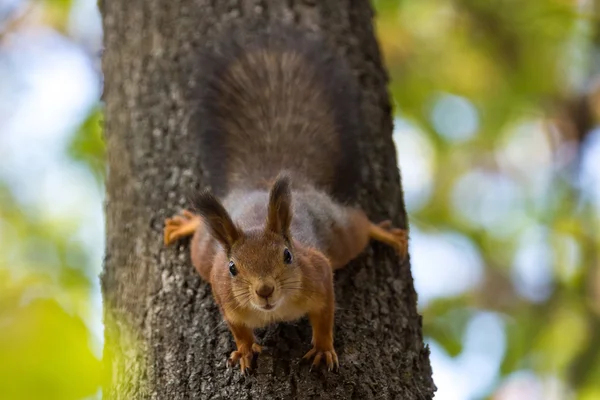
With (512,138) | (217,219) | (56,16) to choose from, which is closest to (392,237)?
(217,219)

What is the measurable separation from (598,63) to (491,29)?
101 centimetres

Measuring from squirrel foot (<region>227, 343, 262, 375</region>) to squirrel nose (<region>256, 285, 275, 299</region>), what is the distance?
197 mm

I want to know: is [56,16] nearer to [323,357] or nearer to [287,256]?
[287,256]

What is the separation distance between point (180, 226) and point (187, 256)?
0.17 m

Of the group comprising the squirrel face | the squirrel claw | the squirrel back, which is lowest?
the squirrel claw

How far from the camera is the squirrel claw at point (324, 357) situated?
278 centimetres

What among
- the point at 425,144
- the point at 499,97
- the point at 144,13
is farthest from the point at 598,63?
the point at 144,13

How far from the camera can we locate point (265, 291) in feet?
9.58

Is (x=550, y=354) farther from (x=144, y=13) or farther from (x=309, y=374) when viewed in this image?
(x=144, y=13)

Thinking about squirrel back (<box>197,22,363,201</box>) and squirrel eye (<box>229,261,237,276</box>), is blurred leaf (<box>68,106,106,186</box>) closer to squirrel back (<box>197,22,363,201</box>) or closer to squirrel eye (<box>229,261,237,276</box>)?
squirrel back (<box>197,22,363,201</box>)

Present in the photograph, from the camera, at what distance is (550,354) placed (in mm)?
5395

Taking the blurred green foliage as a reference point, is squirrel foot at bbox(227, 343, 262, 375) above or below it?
below

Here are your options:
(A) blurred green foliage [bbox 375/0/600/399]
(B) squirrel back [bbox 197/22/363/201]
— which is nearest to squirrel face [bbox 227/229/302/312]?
(B) squirrel back [bbox 197/22/363/201]

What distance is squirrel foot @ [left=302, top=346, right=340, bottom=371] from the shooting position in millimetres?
2781
